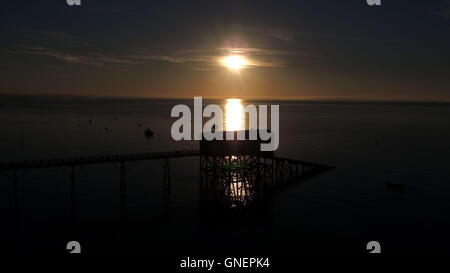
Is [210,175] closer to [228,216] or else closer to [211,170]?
[211,170]

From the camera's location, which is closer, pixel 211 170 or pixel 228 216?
pixel 228 216

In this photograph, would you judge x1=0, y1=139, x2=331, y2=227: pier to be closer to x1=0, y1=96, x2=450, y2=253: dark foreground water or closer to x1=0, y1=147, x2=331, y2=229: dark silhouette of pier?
x1=0, y1=147, x2=331, y2=229: dark silhouette of pier

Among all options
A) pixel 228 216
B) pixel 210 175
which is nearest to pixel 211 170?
pixel 210 175

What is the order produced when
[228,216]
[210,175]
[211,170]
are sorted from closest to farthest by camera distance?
[228,216] < [211,170] < [210,175]

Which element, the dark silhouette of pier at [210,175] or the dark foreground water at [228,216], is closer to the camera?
the dark foreground water at [228,216]

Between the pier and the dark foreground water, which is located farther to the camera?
the pier

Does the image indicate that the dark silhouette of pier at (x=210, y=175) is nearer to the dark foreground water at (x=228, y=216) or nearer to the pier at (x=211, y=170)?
the pier at (x=211, y=170)

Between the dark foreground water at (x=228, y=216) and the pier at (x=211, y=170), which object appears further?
the pier at (x=211, y=170)

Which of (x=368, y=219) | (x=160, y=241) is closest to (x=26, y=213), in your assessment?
(x=160, y=241)

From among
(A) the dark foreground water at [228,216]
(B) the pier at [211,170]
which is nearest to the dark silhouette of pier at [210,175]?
(B) the pier at [211,170]

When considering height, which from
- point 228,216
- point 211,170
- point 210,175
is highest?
point 211,170

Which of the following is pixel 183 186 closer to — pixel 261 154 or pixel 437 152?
pixel 261 154

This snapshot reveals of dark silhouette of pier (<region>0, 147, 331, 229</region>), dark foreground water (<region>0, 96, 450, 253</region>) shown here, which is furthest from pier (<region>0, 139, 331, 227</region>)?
dark foreground water (<region>0, 96, 450, 253</region>)
